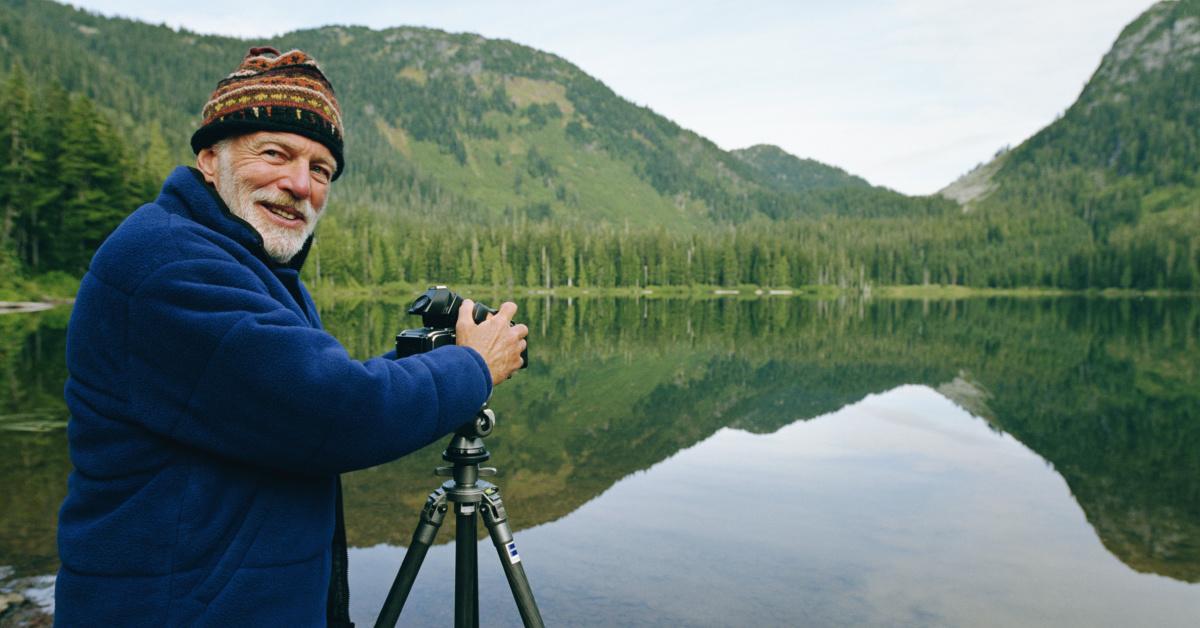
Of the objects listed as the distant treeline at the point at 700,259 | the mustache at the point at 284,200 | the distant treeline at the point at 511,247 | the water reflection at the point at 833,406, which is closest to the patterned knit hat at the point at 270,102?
the mustache at the point at 284,200

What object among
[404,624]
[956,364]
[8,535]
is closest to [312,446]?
[404,624]

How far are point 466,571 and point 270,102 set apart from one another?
8.17ft

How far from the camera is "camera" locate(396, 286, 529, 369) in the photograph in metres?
3.20

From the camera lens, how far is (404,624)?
259 inches

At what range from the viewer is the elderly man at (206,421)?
2.31 meters

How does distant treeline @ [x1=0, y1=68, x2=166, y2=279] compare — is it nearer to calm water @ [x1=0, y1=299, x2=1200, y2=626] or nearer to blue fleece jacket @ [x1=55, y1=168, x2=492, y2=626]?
calm water @ [x1=0, y1=299, x2=1200, y2=626]

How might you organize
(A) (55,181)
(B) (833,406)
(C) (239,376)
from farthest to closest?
1. (A) (55,181)
2. (B) (833,406)
3. (C) (239,376)

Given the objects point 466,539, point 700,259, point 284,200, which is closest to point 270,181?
point 284,200

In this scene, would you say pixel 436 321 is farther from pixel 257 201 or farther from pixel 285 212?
pixel 257 201

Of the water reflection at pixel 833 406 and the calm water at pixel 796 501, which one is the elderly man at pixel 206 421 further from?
the water reflection at pixel 833 406

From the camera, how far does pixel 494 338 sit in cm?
307

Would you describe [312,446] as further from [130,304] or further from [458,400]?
[130,304]

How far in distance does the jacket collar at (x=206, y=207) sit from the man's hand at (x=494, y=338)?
2.73 ft

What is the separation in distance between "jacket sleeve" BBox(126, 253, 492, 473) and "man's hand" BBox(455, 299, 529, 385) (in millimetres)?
601
